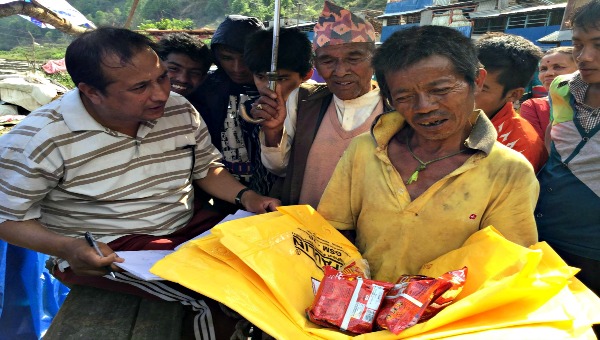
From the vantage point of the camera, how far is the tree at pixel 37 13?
445cm

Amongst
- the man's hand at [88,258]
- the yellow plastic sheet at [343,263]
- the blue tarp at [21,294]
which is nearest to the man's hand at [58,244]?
the man's hand at [88,258]

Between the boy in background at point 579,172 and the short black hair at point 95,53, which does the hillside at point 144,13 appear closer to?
the short black hair at point 95,53

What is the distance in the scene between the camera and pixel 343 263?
1.49m

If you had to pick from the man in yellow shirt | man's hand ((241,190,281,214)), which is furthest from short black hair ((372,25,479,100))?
man's hand ((241,190,281,214))

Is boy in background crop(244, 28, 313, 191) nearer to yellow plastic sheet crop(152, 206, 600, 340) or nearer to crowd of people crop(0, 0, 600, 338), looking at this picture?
crowd of people crop(0, 0, 600, 338)

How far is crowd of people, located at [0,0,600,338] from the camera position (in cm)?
145

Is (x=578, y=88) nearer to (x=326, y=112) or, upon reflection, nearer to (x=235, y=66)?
(x=326, y=112)

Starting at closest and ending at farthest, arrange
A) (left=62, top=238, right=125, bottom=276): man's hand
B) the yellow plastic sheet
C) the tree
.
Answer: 1. the yellow plastic sheet
2. (left=62, top=238, right=125, bottom=276): man's hand
3. the tree

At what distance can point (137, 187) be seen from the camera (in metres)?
1.91

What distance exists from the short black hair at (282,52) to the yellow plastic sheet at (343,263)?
4.34 ft

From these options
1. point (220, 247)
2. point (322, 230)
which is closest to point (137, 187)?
point (220, 247)

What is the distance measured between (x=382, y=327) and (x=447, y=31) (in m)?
1.02

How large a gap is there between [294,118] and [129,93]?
0.83 m

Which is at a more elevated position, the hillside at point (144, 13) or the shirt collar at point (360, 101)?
the shirt collar at point (360, 101)
